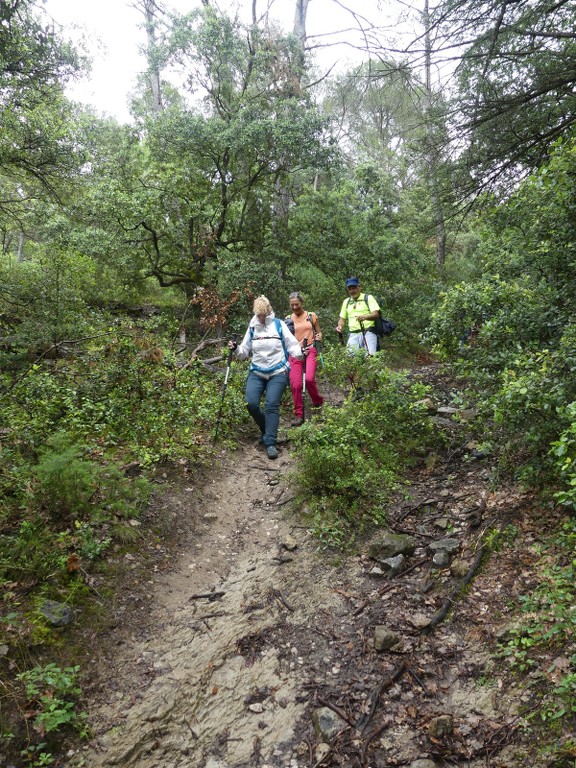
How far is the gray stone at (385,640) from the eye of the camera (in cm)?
361

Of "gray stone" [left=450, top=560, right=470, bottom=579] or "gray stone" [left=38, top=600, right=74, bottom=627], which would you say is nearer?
"gray stone" [left=38, top=600, right=74, bottom=627]

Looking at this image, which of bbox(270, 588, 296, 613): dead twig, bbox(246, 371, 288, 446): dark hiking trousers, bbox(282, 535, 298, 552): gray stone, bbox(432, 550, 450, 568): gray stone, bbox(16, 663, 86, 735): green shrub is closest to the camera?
bbox(16, 663, 86, 735): green shrub

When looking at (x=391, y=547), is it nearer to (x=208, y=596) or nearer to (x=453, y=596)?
(x=453, y=596)

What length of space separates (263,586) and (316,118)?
10732 millimetres

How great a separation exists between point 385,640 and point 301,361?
4880mm

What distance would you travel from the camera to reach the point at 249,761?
2.96 m

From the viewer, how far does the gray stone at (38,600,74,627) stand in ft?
11.8

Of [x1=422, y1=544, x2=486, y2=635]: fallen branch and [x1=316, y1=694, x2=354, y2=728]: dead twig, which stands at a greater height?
[x1=422, y1=544, x2=486, y2=635]: fallen branch

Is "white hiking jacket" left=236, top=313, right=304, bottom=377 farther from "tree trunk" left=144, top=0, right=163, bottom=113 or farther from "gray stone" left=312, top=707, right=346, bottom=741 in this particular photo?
"tree trunk" left=144, top=0, right=163, bottom=113

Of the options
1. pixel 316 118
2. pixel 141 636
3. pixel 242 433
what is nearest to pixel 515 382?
pixel 141 636

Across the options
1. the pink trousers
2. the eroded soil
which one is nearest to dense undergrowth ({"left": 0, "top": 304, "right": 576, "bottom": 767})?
the eroded soil

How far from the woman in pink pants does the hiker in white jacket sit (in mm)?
527

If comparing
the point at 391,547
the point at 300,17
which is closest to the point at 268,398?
the point at 391,547

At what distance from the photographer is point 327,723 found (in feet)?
10.2
